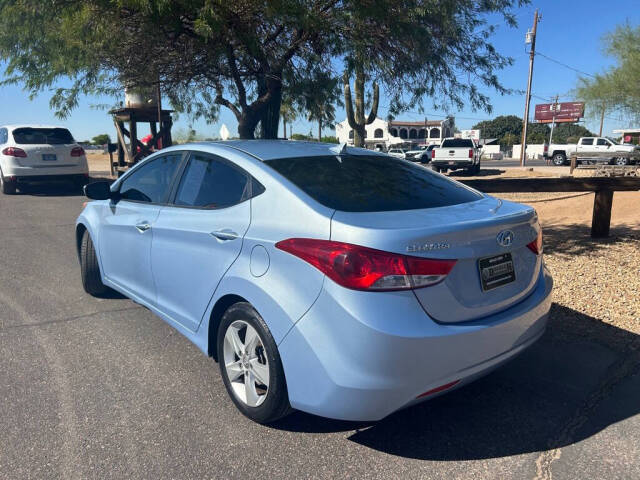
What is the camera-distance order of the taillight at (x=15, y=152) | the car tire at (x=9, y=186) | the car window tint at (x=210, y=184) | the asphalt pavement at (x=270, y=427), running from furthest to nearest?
the car tire at (x=9, y=186)
the taillight at (x=15, y=152)
the car window tint at (x=210, y=184)
the asphalt pavement at (x=270, y=427)

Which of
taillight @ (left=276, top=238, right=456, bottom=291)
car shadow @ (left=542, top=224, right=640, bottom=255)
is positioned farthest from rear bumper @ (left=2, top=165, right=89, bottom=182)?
taillight @ (left=276, top=238, right=456, bottom=291)

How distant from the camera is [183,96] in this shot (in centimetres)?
1109

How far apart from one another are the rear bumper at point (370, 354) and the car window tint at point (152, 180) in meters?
1.88

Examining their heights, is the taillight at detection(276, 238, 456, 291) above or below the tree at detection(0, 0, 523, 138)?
below

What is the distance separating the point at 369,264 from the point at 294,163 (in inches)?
43.8

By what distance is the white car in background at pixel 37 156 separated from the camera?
39.9 ft

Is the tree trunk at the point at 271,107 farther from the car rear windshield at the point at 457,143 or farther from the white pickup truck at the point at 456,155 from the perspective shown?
the car rear windshield at the point at 457,143

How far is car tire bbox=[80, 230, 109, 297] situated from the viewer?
4.91 m

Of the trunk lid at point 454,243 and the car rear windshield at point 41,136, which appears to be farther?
the car rear windshield at point 41,136

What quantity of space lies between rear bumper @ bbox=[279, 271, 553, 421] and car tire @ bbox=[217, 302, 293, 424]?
119 mm

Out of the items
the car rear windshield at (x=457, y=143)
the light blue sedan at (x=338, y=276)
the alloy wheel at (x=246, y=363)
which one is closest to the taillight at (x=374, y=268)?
the light blue sedan at (x=338, y=276)

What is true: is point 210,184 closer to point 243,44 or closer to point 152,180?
point 152,180

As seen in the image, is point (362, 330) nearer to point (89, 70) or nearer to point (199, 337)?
point (199, 337)

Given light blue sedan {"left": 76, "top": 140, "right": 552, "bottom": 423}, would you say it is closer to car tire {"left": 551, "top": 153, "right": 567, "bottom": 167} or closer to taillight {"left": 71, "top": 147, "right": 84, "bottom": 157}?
taillight {"left": 71, "top": 147, "right": 84, "bottom": 157}
